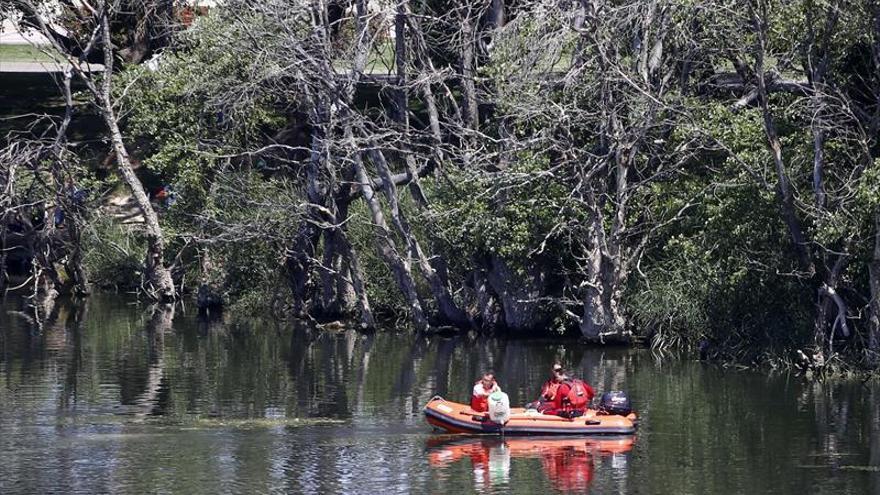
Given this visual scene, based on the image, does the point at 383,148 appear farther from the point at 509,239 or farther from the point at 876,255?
the point at 876,255

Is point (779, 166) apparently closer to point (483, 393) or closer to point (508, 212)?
point (508, 212)

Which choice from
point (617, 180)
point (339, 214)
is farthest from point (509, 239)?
point (339, 214)

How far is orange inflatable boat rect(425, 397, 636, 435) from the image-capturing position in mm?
29500

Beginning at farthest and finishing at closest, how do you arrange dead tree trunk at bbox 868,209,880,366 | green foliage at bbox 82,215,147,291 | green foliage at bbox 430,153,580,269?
1. green foliage at bbox 82,215,147,291
2. green foliage at bbox 430,153,580,269
3. dead tree trunk at bbox 868,209,880,366

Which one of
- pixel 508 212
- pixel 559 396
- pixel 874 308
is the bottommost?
pixel 559 396

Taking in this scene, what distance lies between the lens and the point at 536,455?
28500 millimetres

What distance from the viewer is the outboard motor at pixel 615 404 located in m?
29.8

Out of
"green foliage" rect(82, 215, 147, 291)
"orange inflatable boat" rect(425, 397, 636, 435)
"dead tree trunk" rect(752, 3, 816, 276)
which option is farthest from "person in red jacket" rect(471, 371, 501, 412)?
"green foliage" rect(82, 215, 147, 291)

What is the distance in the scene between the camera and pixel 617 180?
129ft

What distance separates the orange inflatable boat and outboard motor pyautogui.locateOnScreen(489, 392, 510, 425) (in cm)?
18

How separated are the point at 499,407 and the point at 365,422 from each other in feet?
9.82

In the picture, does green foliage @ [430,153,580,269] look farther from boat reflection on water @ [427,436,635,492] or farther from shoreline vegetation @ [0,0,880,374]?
boat reflection on water @ [427,436,635,492]

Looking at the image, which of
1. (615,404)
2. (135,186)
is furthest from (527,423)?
(135,186)

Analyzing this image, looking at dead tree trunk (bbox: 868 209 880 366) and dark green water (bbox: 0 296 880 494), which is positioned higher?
dead tree trunk (bbox: 868 209 880 366)
